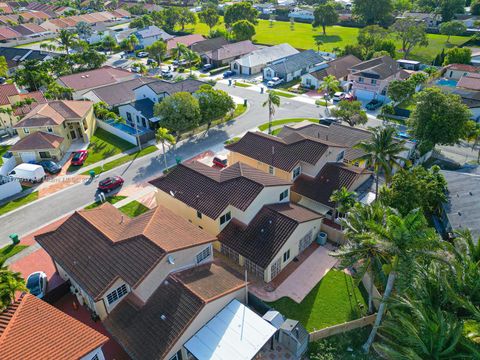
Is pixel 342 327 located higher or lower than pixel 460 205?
lower

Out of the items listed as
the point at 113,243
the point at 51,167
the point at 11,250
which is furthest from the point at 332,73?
the point at 11,250

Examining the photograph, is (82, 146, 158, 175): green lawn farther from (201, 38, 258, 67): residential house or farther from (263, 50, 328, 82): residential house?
(201, 38, 258, 67): residential house

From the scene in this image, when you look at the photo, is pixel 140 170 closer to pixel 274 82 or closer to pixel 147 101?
pixel 147 101

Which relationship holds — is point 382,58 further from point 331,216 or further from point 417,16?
point 417,16

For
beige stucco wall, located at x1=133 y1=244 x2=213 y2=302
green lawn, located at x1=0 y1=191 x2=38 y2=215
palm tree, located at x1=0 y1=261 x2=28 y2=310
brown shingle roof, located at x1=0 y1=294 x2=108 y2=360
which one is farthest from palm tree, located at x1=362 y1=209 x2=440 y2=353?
green lawn, located at x1=0 y1=191 x2=38 y2=215

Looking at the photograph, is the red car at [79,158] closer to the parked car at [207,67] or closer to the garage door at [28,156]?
the garage door at [28,156]

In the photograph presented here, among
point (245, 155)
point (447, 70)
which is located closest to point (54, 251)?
point (245, 155)
